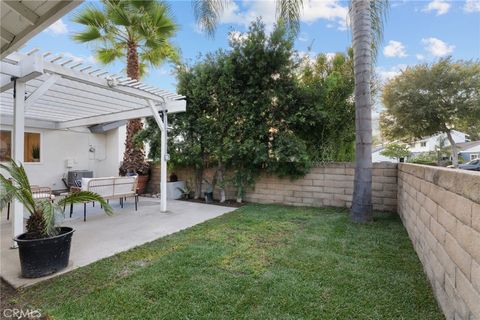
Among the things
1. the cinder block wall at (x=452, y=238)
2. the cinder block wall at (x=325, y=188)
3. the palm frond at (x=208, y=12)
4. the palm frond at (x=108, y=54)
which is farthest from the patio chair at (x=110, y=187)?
the cinder block wall at (x=452, y=238)

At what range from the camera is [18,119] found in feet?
12.3

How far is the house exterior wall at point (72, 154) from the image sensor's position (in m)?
9.49

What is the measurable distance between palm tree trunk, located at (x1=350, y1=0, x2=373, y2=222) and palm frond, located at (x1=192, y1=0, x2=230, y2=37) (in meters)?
3.06

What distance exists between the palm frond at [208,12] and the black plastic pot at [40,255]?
17.8ft

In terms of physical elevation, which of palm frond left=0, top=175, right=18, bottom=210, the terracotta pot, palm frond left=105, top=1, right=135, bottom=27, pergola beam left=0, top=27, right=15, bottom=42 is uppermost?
palm frond left=105, top=1, right=135, bottom=27

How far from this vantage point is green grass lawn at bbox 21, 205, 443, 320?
2.29 m

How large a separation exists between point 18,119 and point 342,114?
22.0 feet

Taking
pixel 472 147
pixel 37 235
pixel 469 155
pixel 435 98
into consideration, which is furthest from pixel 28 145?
pixel 469 155

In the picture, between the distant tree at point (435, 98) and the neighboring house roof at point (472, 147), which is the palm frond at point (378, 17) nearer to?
→ the distant tree at point (435, 98)

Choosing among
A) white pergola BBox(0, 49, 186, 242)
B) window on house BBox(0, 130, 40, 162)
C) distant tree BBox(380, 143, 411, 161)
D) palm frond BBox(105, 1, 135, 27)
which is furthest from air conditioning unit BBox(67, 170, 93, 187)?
distant tree BBox(380, 143, 411, 161)

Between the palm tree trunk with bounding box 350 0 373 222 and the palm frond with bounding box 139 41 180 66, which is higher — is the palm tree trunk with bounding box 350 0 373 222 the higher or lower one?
the lower one

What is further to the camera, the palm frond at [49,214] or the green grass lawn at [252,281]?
the palm frond at [49,214]

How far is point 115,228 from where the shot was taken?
197 inches

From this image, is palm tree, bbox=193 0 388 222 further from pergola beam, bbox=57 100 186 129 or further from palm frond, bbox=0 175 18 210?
palm frond, bbox=0 175 18 210
